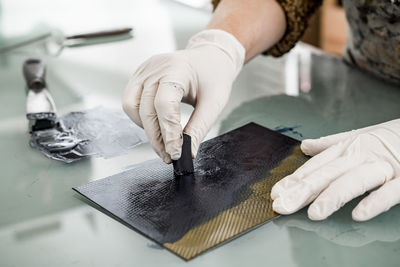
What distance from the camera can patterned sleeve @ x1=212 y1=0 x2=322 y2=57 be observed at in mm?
1688

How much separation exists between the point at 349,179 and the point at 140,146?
1.82ft

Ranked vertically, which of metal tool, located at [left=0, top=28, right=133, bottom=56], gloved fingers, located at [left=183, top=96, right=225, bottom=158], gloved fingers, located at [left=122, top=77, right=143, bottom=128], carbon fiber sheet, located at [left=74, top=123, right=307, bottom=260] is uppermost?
gloved fingers, located at [left=122, top=77, right=143, bottom=128]

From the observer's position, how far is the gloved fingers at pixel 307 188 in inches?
40.0

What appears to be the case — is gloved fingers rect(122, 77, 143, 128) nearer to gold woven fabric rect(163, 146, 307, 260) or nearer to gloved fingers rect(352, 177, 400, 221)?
gold woven fabric rect(163, 146, 307, 260)

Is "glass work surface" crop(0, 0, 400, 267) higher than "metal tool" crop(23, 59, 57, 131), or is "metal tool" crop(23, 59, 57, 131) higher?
"metal tool" crop(23, 59, 57, 131)

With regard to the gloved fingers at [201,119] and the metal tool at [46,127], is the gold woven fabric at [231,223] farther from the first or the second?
the metal tool at [46,127]

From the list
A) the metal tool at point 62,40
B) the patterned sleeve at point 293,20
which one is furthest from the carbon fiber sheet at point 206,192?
the metal tool at point 62,40

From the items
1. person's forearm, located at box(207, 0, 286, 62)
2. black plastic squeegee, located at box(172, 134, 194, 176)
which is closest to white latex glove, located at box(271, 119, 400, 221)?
black plastic squeegee, located at box(172, 134, 194, 176)

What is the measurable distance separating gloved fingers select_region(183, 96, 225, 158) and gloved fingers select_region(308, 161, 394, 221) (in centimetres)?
32

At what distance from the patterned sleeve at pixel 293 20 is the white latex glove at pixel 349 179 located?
0.64 m

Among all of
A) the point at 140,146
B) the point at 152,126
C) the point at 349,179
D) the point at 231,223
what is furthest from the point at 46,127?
the point at 349,179

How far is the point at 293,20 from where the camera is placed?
5.58ft

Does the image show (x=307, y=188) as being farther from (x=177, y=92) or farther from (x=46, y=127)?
(x=46, y=127)

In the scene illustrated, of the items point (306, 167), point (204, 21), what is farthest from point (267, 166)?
point (204, 21)
